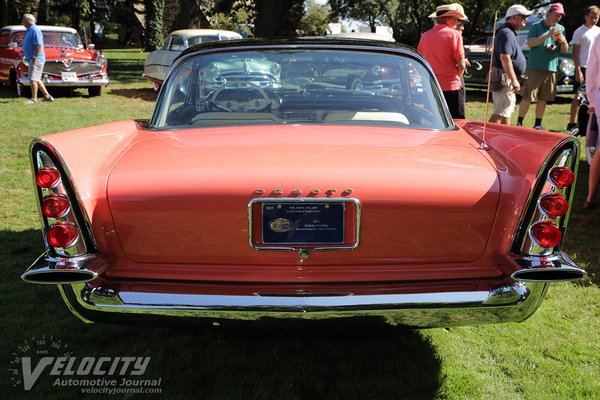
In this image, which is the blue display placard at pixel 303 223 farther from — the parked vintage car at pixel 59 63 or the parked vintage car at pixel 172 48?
the parked vintage car at pixel 172 48

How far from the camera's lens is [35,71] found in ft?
40.6

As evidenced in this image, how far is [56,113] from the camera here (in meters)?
11.5

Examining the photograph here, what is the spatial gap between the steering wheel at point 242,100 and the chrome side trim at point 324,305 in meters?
1.41

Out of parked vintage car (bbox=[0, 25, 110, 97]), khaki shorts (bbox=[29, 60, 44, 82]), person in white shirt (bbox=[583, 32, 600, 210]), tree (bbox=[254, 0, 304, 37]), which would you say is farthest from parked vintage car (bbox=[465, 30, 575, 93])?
parked vintage car (bbox=[0, 25, 110, 97])

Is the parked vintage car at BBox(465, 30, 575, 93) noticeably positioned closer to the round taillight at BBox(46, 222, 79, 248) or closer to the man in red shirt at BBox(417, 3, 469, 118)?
the man in red shirt at BBox(417, 3, 469, 118)

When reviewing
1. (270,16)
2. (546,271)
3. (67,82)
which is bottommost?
(67,82)

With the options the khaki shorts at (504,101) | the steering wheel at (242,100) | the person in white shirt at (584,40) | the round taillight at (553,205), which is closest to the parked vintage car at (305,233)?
the round taillight at (553,205)

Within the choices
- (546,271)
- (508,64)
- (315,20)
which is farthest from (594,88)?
(315,20)

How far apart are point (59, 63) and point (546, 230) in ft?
44.3

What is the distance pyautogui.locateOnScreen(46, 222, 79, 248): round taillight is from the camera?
2355 mm

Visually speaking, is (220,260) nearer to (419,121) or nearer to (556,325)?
(419,121)

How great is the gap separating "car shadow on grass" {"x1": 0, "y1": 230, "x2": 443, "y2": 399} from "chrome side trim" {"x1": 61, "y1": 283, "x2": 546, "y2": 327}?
0.06 meters

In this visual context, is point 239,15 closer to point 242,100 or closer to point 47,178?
point 242,100

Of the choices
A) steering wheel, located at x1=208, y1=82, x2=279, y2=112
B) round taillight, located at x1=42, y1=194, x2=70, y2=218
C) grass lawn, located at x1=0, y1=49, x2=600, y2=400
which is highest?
steering wheel, located at x1=208, y1=82, x2=279, y2=112
